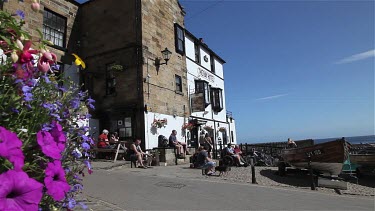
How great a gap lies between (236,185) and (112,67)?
411 inches

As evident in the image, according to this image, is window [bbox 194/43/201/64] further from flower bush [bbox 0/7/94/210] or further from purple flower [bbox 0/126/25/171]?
purple flower [bbox 0/126/25/171]

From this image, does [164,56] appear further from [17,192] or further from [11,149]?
[17,192]

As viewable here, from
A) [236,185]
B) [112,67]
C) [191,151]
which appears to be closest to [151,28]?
[112,67]

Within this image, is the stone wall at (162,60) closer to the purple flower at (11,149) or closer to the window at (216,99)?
the window at (216,99)

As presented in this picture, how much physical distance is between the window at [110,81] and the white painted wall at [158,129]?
2901 mm

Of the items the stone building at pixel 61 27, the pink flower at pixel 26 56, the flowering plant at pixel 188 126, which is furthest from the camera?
the flowering plant at pixel 188 126

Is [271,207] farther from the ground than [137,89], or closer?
closer

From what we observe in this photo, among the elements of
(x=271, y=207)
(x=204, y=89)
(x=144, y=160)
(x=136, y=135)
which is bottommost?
(x=271, y=207)

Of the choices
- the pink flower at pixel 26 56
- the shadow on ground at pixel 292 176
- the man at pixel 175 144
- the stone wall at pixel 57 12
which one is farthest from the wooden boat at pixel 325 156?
the stone wall at pixel 57 12

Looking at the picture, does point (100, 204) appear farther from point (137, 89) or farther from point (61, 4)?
point (61, 4)

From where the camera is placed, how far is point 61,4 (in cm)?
1780

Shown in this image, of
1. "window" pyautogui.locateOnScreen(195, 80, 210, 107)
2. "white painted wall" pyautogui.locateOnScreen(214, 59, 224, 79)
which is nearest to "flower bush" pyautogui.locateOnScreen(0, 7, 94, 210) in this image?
"window" pyautogui.locateOnScreen(195, 80, 210, 107)

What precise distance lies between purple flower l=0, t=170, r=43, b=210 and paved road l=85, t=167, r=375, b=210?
5278 mm

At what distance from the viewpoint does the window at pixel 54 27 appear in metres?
16.6
